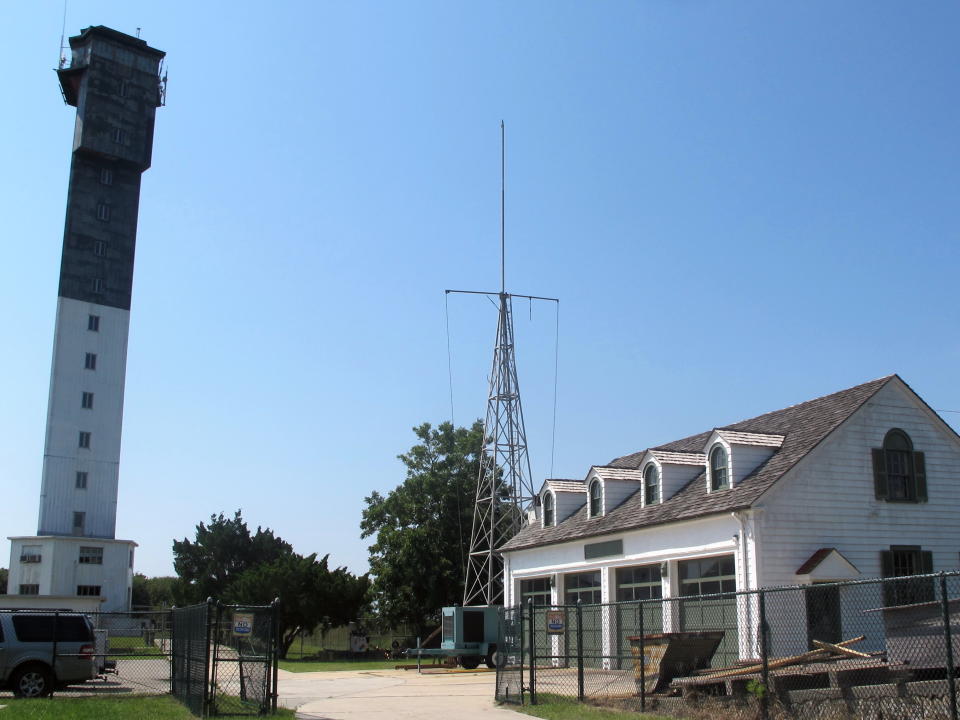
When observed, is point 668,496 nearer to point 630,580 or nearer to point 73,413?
point 630,580

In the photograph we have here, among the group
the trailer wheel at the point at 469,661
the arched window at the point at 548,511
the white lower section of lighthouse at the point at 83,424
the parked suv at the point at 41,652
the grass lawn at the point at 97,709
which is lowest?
the trailer wheel at the point at 469,661

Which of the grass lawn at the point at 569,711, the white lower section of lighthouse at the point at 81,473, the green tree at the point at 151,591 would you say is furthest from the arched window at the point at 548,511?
the green tree at the point at 151,591

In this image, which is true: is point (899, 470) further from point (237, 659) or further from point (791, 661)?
point (237, 659)

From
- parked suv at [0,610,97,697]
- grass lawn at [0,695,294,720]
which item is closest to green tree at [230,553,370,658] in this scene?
parked suv at [0,610,97,697]

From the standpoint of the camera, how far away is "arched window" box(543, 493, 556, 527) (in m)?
36.2

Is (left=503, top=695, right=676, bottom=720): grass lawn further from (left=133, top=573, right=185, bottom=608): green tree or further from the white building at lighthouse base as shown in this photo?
(left=133, top=573, right=185, bottom=608): green tree

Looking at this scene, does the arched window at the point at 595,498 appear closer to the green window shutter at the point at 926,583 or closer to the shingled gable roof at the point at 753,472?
the shingled gable roof at the point at 753,472

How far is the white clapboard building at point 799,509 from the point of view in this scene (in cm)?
2355

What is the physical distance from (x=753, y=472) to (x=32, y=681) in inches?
706

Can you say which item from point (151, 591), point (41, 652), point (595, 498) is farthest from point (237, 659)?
point (151, 591)

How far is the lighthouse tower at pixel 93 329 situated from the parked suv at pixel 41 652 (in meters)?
37.6

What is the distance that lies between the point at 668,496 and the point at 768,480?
15.9ft

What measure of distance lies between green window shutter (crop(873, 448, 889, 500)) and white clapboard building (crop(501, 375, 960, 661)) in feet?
0.10

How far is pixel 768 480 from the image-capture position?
24.1 meters
